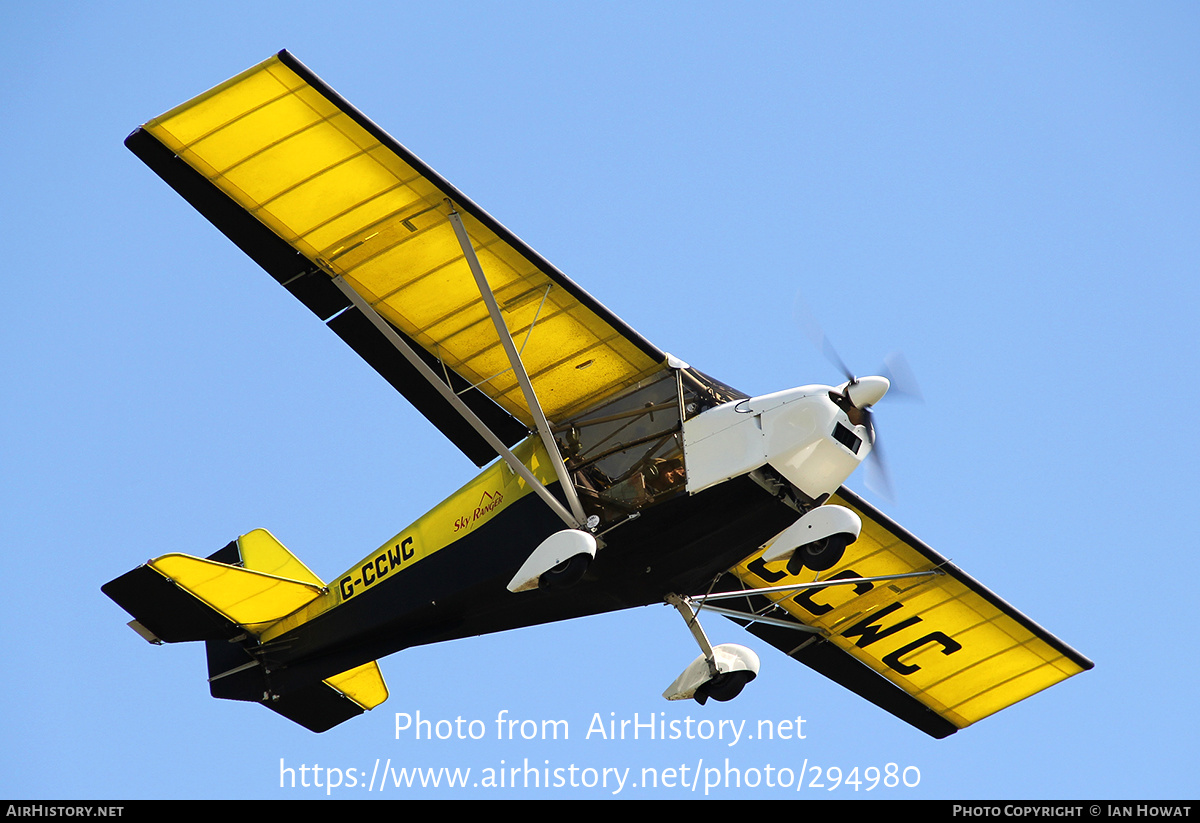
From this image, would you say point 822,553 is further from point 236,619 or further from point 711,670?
point 236,619

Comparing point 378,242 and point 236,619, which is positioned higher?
point 378,242

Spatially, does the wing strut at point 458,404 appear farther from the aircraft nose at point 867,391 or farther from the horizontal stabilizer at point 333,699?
the horizontal stabilizer at point 333,699

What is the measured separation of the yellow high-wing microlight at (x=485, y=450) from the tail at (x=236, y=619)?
0.02 metres

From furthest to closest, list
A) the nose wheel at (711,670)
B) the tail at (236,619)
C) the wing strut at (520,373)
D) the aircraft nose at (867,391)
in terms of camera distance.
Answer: the tail at (236,619), the nose wheel at (711,670), the wing strut at (520,373), the aircraft nose at (867,391)

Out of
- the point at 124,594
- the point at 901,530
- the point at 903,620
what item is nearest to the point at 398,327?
the point at 124,594

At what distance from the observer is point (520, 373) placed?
43.1 feet

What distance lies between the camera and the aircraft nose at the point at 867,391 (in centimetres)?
1277

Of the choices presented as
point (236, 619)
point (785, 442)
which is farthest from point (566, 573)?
point (236, 619)

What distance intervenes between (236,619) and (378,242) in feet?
14.4

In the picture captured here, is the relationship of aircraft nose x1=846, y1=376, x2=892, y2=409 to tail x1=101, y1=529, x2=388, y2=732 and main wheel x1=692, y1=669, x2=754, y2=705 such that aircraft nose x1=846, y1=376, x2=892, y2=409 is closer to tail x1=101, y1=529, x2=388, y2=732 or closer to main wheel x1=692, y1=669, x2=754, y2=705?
main wheel x1=692, y1=669, x2=754, y2=705

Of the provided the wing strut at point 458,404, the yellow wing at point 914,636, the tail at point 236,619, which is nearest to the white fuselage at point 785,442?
the wing strut at point 458,404

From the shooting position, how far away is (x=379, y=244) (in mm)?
13805

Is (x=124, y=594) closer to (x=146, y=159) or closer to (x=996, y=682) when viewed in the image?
(x=146, y=159)

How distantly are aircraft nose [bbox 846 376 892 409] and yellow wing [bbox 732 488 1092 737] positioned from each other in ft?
9.33
